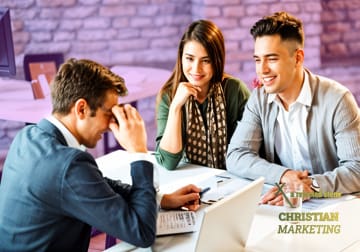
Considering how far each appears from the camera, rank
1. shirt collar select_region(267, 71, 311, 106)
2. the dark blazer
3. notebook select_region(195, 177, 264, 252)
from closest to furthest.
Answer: notebook select_region(195, 177, 264, 252) → the dark blazer → shirt collar select_region(267, 71, 311, 106)

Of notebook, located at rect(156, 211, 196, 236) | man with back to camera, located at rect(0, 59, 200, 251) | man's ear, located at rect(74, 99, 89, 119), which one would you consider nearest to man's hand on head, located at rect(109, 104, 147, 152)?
man with back to camera, located at rect(0, 59, 200, 251)

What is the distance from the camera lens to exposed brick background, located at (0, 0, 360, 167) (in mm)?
3221

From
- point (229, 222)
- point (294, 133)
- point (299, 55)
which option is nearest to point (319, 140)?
point (294, 133)

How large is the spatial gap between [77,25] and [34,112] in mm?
624

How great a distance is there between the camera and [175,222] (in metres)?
1.76

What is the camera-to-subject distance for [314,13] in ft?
12.8

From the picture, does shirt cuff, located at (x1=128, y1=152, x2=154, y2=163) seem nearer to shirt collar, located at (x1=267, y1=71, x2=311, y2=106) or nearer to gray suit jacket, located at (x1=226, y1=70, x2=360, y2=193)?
gray suit jacket, located at (x1=226, y1=70, x2=360, y2=193)

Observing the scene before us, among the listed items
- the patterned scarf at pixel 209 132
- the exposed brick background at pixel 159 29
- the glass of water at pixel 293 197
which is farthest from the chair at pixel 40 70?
the glass of water at pixel 293 197

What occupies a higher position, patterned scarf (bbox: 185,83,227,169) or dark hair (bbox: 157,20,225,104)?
dark hair (bbox: 157,20,225,104)

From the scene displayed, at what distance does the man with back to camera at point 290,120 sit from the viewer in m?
2.09

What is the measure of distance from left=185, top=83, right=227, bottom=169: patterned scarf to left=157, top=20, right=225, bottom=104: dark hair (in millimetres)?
87

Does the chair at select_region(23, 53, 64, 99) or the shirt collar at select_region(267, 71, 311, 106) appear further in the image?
the chair at select_region(23, 53, 64, 99)

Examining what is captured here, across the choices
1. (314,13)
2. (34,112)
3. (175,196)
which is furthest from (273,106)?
(314,13)

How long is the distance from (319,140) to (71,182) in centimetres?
104
